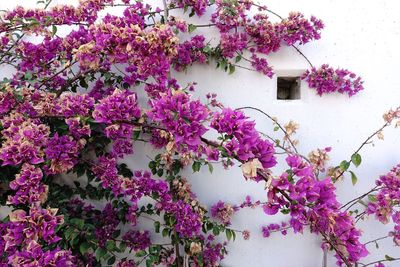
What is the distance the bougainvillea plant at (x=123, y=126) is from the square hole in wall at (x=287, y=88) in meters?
0.13

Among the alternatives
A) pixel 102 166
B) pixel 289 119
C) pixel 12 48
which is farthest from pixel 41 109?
pixel 289 119

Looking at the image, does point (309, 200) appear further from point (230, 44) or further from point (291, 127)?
point (230, 44)

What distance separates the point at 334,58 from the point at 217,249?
42.5 inches

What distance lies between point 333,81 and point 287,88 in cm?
29

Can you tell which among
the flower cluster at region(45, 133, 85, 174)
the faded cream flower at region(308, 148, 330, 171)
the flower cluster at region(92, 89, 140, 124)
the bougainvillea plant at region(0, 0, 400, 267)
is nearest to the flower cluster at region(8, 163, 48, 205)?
the bougainvillea plant at region(0, 0, 400, 267)

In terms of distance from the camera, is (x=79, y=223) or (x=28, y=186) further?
(x=79, y=223)

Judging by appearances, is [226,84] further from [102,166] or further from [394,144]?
[394,144]

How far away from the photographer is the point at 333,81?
5.36 feet

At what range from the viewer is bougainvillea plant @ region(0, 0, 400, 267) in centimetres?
106

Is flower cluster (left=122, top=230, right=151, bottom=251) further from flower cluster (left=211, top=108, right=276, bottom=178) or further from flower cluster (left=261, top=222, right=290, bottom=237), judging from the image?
flower cluster (left=211, top=108, right=276, bottom=178)

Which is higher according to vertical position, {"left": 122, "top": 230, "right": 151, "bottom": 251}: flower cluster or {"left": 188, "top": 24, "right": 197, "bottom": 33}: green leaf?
{"left": 188, "top": 24, "right": 197, "bottom": 33}: green leaf

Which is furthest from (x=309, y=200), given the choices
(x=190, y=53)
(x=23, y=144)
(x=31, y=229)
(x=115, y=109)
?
(x=190, y=53)

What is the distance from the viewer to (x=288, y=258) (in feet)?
5.60

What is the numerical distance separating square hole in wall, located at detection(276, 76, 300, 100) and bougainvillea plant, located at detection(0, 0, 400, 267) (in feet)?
0.44
